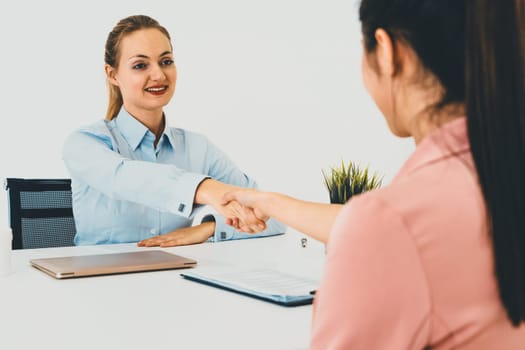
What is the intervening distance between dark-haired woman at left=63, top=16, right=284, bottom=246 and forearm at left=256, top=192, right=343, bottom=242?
1.56ft

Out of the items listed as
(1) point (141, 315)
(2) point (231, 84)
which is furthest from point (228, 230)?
(2) point (231, 84)

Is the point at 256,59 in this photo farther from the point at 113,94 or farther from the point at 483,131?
the point at 483,131

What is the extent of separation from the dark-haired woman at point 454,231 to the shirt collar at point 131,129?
1922 millimetres

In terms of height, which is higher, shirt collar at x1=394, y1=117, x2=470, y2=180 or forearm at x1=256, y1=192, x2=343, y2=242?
shirt collar at x1=394, y1=117, x2=470, y2=180

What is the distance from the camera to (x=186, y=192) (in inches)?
72.7

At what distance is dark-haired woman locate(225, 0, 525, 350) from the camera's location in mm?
573

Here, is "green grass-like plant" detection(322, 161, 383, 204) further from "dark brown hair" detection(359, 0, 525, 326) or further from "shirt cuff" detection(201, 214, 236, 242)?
"dark brown hair" detection(359, 0, 525, 326)

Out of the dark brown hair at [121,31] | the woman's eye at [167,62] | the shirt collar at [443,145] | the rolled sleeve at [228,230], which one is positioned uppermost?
the dark brown hair at [121,31]

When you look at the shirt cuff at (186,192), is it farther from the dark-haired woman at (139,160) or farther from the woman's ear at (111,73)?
the woman's ear at (111,73)

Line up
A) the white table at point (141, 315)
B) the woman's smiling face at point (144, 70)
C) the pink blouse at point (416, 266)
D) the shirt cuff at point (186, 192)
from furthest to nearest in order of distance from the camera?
1. the woman's smiling face at point (144, 70)
2. the shirt cuff at point (186, 192)
3. the white table at point (141, 315)
4. the pink blouse at point (416, 266)

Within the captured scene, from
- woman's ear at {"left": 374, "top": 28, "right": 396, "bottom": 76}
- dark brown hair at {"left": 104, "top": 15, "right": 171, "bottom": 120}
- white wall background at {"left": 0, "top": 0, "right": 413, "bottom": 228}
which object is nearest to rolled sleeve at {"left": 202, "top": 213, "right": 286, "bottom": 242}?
dark brown hair at {"left": 104, "top": 15, "right": 171, "bottom": 120}

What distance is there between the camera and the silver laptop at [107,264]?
142 cm

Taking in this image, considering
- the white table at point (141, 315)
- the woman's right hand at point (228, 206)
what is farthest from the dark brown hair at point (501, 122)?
the woman's right hand at point (228, 206)

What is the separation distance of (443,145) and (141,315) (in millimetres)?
653
